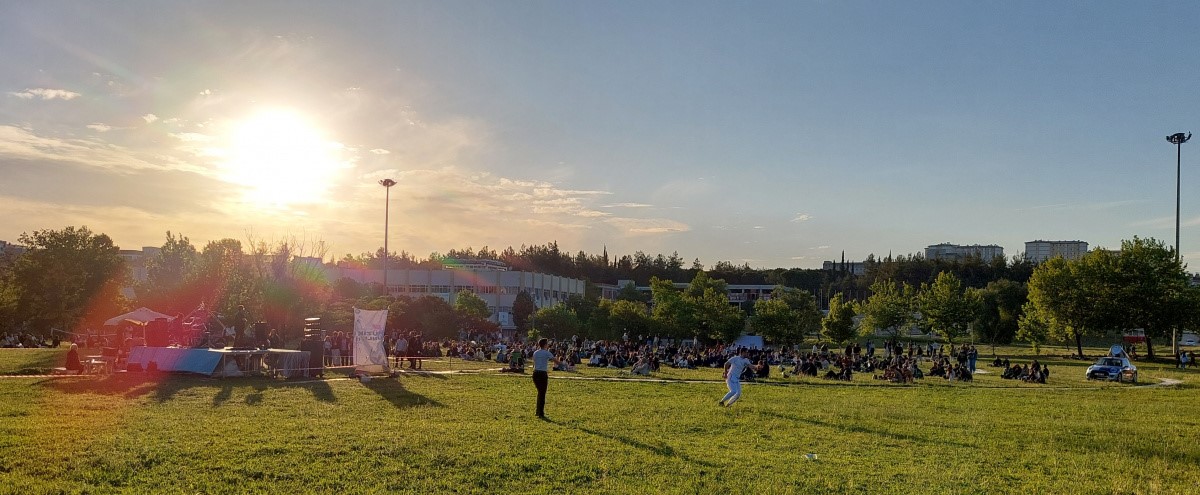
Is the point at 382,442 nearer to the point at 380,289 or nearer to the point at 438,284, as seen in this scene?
the point at 380,289

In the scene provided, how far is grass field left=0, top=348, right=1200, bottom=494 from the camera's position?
387 inches

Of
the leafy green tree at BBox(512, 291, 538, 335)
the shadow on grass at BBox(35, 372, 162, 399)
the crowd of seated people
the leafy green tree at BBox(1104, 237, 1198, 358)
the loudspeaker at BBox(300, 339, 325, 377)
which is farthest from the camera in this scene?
the leafy green tree at BBox(512, 291, 538, 335)

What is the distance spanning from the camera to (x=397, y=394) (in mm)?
20375

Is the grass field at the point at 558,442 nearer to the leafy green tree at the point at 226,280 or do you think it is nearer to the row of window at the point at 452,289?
the leafy green tree at the point at 226,280

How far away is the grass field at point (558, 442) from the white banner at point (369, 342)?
515cm

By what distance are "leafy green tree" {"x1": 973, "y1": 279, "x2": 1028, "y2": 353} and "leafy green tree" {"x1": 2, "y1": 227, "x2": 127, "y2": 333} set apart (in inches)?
2910

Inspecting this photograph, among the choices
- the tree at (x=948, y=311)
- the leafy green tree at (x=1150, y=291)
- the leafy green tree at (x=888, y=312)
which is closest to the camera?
the leafy green tree at (x=1150, y=291)

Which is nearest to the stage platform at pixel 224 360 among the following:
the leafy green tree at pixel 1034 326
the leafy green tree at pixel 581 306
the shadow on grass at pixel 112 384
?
the shadow on grass at pixel 112 384

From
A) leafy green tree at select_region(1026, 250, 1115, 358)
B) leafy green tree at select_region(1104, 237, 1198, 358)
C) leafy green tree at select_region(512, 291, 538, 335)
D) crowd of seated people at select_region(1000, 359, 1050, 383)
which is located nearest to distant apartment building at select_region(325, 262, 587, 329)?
leafy green tree at select_region(512, 291, 538, 335)

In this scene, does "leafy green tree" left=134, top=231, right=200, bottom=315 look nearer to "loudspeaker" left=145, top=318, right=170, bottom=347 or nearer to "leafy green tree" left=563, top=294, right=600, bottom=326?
"loudspeaker" left=145, top=318, right=170, bottom=347

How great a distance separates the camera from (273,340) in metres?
30.4

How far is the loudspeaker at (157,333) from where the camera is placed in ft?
111

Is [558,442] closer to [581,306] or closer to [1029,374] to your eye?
[1029,374]

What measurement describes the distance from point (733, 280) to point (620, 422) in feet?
554
